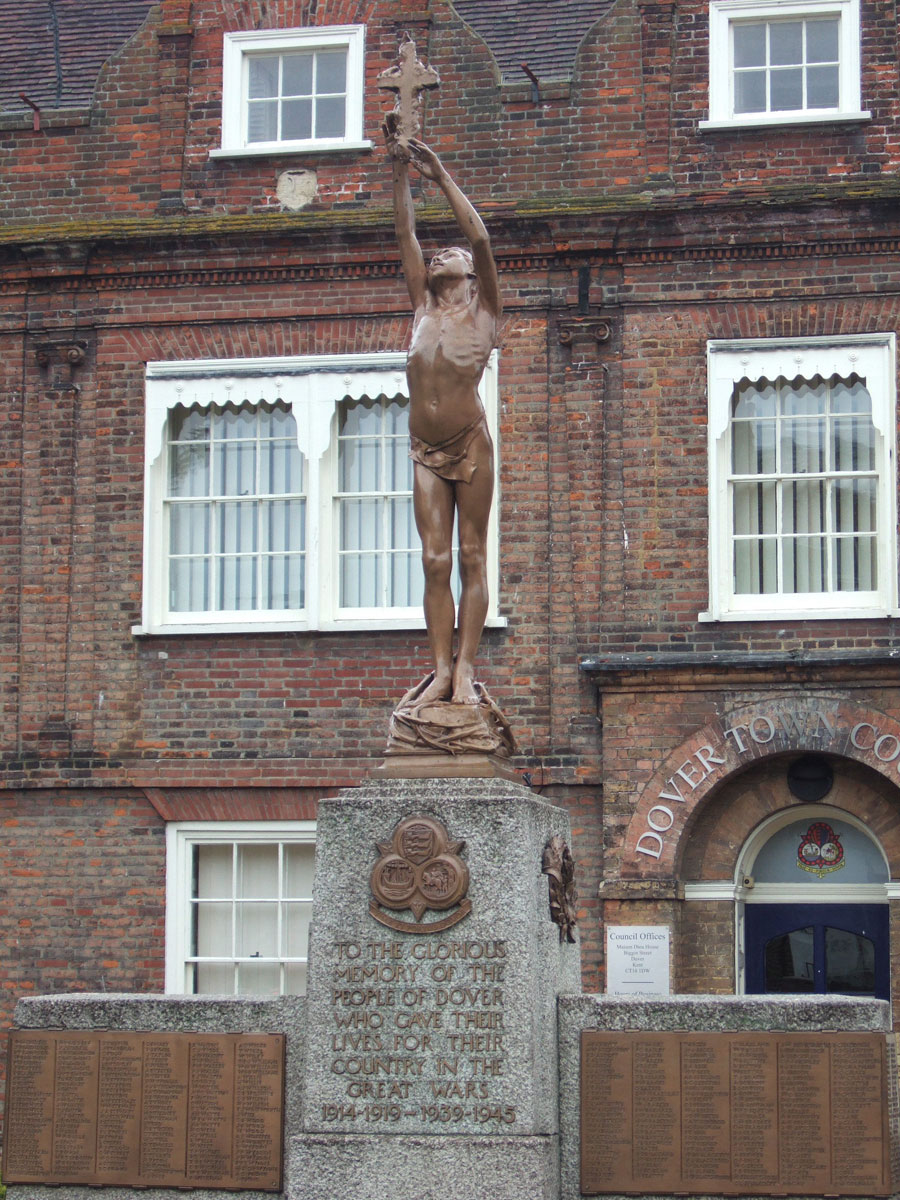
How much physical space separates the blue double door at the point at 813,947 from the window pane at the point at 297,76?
7.52 meters

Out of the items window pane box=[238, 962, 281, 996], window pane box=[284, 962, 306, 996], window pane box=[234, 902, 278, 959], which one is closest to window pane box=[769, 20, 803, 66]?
window pane box=[234, 902, 278, 959]

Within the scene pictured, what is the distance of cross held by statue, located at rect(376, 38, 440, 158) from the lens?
34.0 ft

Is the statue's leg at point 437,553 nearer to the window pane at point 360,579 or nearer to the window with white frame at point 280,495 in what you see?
the window with white frame at point 280,495

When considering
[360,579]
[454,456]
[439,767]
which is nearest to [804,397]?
[360,579]

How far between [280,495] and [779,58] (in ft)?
17.2

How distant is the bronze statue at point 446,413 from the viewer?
410 inches

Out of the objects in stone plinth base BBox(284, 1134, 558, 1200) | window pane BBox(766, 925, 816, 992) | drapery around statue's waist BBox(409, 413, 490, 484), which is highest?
drapery around statue's waist BBox(409, 413, 490, 484)

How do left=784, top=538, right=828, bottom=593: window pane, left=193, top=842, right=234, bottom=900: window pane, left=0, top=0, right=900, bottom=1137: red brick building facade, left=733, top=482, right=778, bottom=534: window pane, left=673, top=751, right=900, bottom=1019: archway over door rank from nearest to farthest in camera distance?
left=673, top=751, right=900, bottom=1019: archway over door → left=0, top=0, right=900, bottom=1137: red brick building facade → left=784, top=538, right=828, bottom=593: window pane → left=733, top=482, right=778, bottom=534: window pane → left=193, top=842, right=234, bottom=900: window pane

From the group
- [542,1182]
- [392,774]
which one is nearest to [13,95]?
[392,774]

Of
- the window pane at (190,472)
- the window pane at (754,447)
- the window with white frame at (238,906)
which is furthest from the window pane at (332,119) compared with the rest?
the window with white frame at (238,906)

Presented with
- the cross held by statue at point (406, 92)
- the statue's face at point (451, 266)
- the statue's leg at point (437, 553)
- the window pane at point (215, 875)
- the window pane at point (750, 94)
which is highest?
the window pane at point (750, 94)

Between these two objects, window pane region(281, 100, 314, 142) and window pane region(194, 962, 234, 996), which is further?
window pane region(281, 100, 314, 142)

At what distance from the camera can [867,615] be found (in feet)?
52.9

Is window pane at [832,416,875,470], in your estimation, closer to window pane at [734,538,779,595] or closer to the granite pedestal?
window pane at [734,538,779,595]
